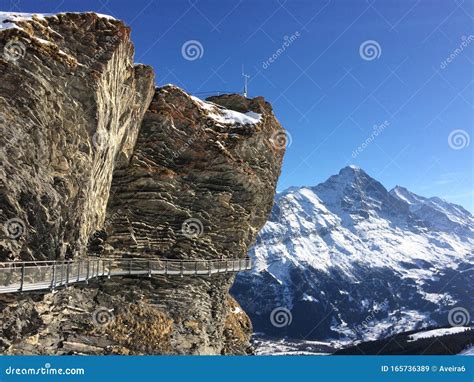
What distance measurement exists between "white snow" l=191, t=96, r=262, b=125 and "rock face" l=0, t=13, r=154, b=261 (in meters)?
12.7

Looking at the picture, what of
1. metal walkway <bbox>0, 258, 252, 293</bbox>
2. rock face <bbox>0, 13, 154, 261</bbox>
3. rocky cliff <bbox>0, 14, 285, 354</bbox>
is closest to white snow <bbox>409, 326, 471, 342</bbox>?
rocky cliff <bbox>0, 14, 285, 354</bbox>

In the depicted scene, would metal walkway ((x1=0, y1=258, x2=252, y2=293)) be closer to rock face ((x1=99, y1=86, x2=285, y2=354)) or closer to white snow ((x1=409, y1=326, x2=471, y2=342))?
rock face ((x1=99, y1=86, x2=285, y2=354))

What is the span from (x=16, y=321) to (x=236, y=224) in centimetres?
2625

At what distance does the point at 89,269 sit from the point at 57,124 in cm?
920

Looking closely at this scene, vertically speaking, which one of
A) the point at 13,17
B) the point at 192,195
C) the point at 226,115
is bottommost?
the point at 192,195

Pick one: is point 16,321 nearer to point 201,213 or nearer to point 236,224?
point 201,213

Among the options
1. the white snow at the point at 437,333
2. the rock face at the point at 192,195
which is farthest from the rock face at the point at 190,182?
the white snow at the point at 437,333

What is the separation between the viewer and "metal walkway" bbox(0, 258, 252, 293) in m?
21.9

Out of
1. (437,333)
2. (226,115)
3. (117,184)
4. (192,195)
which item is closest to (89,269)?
(117,184)

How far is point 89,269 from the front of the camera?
31781 millimetres

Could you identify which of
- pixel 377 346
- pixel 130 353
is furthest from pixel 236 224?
pixel 377 346

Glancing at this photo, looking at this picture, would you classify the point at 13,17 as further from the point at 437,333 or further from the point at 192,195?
the point at 437,333

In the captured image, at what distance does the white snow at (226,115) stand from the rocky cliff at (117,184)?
0.18 meters

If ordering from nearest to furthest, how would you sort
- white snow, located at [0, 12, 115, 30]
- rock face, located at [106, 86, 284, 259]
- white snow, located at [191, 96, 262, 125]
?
white snow, located at [0, 12, 115, 30], rock face, located at [106, 86, 284, 259], white snow, located at [191, 96, 262, 125]
